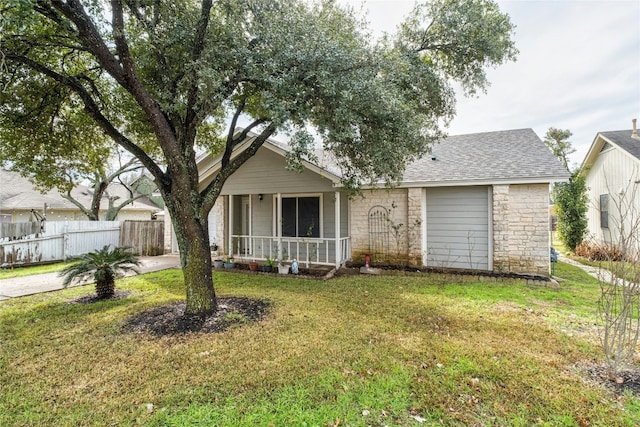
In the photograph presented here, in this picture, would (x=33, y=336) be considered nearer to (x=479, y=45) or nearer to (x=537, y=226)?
(x=479, y=45)

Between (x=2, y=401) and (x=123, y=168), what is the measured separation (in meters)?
18.3

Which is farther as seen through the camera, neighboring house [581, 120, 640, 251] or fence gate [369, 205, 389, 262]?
neighboring house [581, 120, 640, 251]

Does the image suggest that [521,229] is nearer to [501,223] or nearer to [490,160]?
[501,223]

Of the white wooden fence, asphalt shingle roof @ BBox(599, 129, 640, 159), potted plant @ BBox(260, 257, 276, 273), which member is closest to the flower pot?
potted plant @ BBox(260, 257, 276, 273)

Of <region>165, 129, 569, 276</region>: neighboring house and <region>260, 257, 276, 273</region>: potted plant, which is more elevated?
<region>165, 129, 569, 276</region>: neighboring house

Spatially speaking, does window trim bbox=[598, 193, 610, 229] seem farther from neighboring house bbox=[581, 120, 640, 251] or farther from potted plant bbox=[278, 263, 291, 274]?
potted plant bbox=[278, 263, 291, 274]

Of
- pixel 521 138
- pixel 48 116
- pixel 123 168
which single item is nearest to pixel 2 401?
pixel 48 116

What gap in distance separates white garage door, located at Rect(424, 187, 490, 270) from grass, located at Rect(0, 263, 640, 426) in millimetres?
2916

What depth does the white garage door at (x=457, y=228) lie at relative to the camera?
9.14 m

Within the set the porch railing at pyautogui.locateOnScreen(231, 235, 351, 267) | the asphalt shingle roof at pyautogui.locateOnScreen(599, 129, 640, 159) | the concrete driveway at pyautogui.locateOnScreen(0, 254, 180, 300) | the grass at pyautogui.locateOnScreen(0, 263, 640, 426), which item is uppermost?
the asphalt shingle roof at pyautogui.locateOnScreen(599, 129, 640, 159)

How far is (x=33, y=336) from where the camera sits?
4812 mm

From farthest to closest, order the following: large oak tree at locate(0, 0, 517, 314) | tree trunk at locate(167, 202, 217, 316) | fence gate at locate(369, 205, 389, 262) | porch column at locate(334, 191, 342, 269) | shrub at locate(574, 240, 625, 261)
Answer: shrub at locate(574, 240, 625, 261) → fence gate at locate(369, 205, 389, 262) → porch column at locate(334, 191, 342, 269) → tree trunk at locate(167, 202, 217, 316) → large oak tree at locate(0, 0, 517, 314)

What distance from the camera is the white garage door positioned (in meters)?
9.14

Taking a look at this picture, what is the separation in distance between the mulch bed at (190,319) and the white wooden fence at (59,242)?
8977mm
